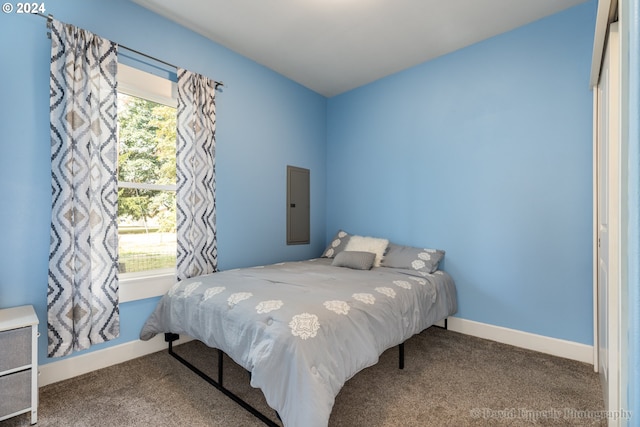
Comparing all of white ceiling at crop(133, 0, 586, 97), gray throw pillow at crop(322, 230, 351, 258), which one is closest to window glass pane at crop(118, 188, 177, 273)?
white ceiling at crop(133, 0, 586, 97)

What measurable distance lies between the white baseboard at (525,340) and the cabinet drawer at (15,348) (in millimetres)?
3169

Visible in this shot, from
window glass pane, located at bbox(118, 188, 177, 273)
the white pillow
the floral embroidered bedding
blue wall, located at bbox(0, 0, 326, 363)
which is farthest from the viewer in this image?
the white pillow

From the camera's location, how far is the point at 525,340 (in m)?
2.60

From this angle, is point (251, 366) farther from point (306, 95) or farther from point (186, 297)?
point (306, 95)

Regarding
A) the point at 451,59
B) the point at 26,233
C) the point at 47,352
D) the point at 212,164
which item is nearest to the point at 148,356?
the point at 47,352

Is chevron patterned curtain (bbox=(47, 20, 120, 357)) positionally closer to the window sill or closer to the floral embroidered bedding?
the window sill

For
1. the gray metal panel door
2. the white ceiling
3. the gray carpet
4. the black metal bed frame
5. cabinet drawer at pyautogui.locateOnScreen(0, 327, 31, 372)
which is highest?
the white ceiling

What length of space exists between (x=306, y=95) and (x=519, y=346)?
3.49m

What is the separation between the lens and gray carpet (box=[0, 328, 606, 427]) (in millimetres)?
1675

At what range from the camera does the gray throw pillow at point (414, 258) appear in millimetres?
2889

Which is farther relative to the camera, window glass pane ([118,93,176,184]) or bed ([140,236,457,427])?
window glass pane ([118,93,176,184])

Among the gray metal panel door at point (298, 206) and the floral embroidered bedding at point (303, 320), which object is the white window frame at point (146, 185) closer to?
the floral embroidered bedding at point (303, 320)

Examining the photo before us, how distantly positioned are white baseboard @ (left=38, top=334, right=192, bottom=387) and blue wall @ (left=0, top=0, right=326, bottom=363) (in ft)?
0.24

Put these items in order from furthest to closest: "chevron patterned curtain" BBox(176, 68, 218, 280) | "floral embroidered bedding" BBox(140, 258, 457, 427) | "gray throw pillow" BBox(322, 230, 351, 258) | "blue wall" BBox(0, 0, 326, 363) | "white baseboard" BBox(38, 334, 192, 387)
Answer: "gray throw pillow" BBox(322, 230, 351, 258) < "chevron patterned curtain" BBox(176, 68, 218, 280) < "white baseboard" BBox(38, 334, 192, 387) < "blue wall" BBox(0, 0, 326, 363) < "floral embroidered bedding" BBox(140, 258, 457, 427)
